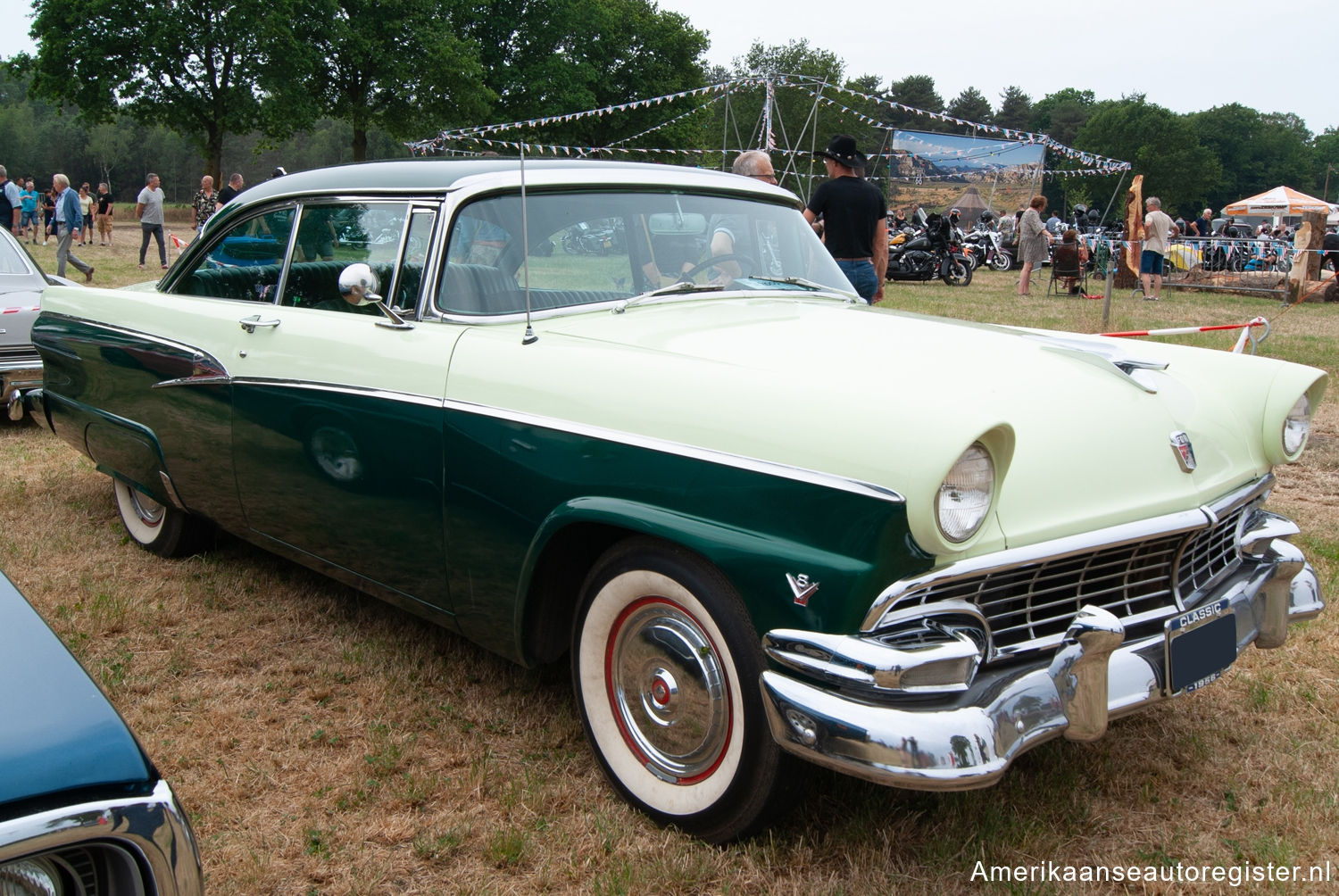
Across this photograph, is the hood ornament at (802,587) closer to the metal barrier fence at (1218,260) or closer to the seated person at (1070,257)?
the seated person at (1070,257)

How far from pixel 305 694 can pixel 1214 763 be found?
8.42ft

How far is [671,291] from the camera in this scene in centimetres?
312

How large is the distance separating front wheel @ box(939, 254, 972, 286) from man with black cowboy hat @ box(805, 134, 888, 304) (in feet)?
46.2

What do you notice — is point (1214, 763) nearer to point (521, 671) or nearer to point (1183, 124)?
point (521, 671)

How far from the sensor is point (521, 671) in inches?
128

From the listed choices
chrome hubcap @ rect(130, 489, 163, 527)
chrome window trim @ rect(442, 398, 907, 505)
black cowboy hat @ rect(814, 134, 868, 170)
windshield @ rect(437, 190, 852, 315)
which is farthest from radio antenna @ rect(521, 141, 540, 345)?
black cowboy hat @ rect(814, 134, 868, 170)

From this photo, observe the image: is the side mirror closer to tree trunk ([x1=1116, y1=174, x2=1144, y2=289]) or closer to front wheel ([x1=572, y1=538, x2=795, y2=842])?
front wheel ([x1=572, y1=538, x2=795, y2=842])

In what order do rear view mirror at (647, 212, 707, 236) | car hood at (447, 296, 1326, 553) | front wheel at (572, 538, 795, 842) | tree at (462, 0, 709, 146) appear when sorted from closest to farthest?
car hood at (447, 296, 1326, 553) → front wheel at (572, 538, 795, 842) → rear view mirror at (647, 212, 707, 236) → tree at (462, 0, 709, 146)

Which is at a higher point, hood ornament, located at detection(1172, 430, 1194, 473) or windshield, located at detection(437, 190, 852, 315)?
windshield, located at detection(437, 190, 852, 315)

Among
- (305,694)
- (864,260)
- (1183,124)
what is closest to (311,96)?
(864,260)

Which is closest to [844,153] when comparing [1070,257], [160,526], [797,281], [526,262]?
[797,281]

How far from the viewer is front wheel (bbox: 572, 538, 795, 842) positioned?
2.13 metres

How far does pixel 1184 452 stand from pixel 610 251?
5.39ft

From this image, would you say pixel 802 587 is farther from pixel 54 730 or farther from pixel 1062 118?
pixel 1062 118
